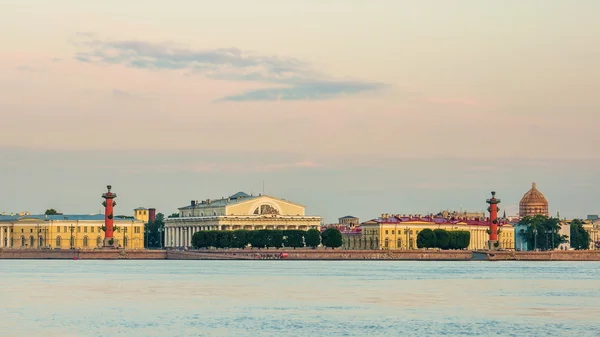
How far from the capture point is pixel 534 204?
196250 mm

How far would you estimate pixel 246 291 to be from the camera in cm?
5819

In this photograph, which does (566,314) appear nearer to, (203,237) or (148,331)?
(148,331)

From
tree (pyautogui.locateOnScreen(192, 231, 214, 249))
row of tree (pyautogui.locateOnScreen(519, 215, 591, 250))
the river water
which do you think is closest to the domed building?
row of tree (pyautogui.locateOnScreen(519, 215, 591, 250))

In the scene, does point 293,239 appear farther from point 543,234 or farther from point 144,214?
point 144,214

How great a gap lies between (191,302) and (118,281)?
64.7ft

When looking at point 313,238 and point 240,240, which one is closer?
point 240,240

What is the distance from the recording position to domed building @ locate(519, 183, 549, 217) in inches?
7712

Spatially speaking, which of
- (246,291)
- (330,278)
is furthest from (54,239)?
(246,291)

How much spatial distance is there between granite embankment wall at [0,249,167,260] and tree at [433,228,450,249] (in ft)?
105

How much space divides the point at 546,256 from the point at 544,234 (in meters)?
23.4

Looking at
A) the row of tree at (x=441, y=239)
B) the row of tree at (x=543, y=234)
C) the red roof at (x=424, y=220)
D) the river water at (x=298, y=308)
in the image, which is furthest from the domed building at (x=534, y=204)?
the river water at (x=298, y=308)

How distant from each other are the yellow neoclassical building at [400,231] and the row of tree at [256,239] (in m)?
23.1

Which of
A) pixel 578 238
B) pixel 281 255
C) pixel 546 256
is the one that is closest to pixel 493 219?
pixel 546 256

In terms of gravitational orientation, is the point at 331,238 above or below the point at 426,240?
above
